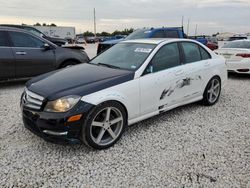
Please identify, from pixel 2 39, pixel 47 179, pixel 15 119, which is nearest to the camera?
pixel 47 179

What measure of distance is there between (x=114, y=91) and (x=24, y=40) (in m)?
4.47

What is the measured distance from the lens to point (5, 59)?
20.9 ft

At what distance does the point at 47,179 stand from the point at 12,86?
5026 millimetres

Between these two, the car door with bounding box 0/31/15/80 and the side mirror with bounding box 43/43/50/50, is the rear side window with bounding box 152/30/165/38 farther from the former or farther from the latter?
the car door with bounding box 0/31/15/80

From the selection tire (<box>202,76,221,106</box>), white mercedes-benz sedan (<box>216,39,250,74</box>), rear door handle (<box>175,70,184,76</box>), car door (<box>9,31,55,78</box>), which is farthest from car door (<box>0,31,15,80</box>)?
white mercedes-benz sedan (<box>216,39,250,74</box>)

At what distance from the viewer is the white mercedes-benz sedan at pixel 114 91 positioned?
3.13 meters

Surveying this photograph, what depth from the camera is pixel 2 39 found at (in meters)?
6.46

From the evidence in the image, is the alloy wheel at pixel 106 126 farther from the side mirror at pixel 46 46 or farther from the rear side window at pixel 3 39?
the rear side window at pixel 3 39

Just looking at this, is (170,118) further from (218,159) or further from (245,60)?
(245,60)

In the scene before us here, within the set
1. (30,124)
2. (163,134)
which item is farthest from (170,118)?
(30,124)

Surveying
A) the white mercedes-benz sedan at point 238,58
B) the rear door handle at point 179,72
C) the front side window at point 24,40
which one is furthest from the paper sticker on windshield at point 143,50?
the white mercedes-benz sedan at point 238,58

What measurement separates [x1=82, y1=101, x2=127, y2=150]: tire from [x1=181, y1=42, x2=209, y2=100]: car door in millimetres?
1622

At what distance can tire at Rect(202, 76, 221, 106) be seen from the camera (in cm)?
518

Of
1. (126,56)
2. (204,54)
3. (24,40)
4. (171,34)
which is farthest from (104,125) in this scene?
(171,34)
